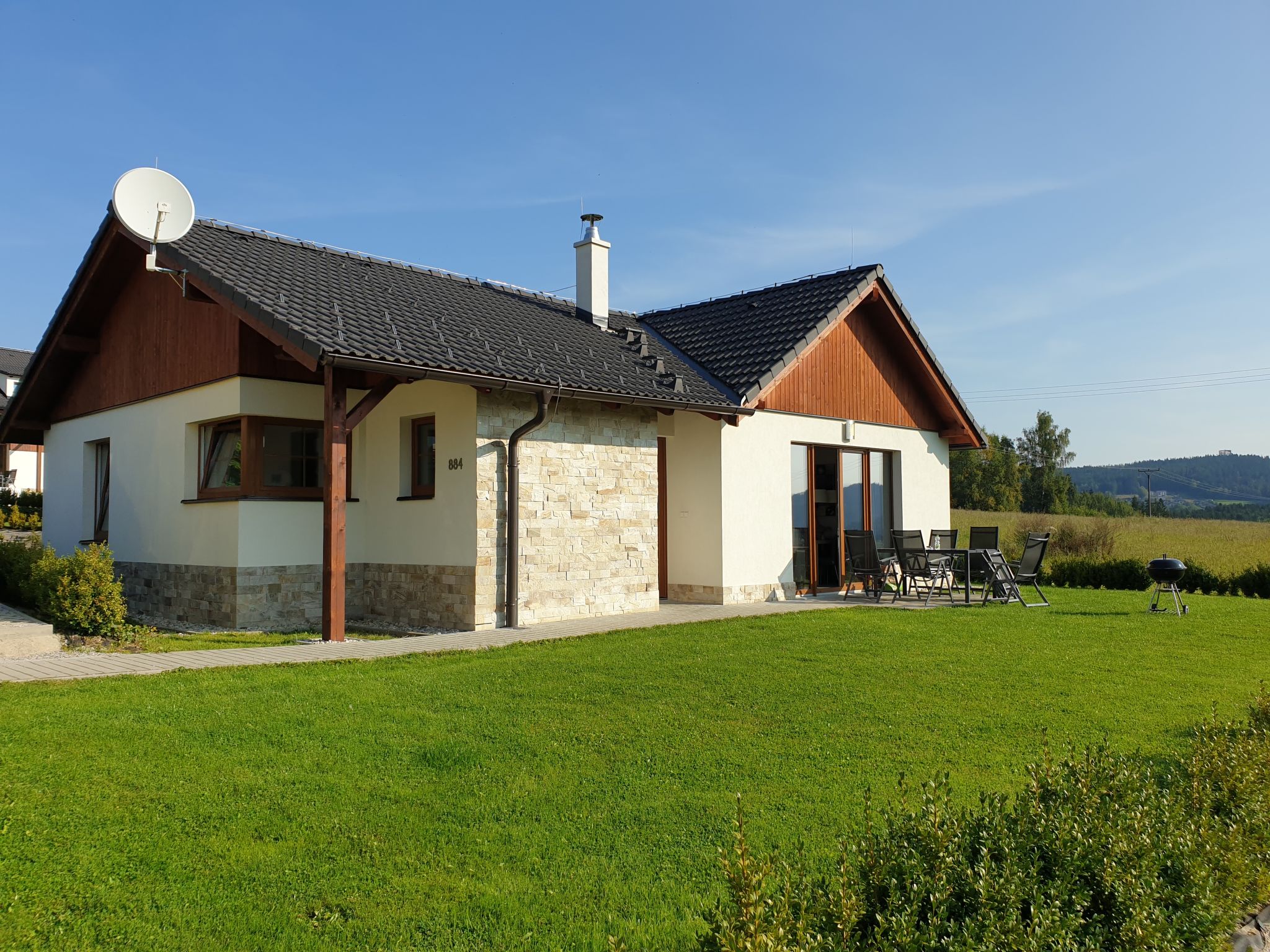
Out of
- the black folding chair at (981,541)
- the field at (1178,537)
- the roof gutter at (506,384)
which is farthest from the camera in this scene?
the field at (1178,537)

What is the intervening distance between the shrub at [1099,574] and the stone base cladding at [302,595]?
1323cm

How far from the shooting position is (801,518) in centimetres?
1502

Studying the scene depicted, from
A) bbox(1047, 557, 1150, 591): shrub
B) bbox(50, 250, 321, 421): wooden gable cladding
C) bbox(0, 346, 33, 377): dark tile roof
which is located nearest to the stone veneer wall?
bbox(50, 250, 321, 421): wooden gable cladding

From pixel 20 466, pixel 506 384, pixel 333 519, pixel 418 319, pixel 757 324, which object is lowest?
pixel 333 519

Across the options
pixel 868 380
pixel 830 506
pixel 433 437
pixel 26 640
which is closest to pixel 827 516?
pixel 830 506

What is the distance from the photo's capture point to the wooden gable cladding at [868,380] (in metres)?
14.9

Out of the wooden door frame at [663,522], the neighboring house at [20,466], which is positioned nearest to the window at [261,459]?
the wooden door frame at [663,522]

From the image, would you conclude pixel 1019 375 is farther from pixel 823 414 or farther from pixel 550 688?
pixel 550 688

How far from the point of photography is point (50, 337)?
15312 mm

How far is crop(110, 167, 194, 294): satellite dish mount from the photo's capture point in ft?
Answer: 35.5

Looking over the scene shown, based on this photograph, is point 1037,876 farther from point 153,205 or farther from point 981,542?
point 981,542

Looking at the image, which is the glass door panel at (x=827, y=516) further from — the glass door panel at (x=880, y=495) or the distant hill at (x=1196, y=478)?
the distant hill at (x=1196, y=478)

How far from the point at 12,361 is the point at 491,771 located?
4923 cm

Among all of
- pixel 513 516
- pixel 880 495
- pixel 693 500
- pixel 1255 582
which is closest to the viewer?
pixel 513 516
